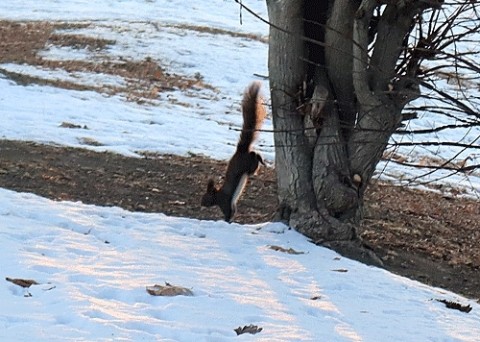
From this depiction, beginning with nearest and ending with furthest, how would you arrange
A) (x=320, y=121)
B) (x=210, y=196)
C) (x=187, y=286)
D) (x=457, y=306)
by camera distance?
(x=187, y=286), (x=457, y=306), (x=320, y=121), (x=210, y=196)

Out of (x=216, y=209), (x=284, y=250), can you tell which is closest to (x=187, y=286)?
(x=284, y=250)

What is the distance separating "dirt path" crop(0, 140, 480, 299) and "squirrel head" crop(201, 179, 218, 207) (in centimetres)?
16

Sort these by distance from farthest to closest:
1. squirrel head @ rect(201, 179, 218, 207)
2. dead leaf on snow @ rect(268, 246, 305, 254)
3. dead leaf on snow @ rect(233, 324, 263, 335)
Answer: squirrel head @ rect(201, 179, 218, 207) < dead leaf on snow @ rect(268, 246, 305, 254) < dead leaf on snow @ rect(233, 324, 263, 335)

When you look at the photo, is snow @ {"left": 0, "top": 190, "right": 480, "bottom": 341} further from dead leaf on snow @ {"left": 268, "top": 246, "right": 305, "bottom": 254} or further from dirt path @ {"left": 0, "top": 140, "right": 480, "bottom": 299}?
dirt path @ {"left": 0, "top": 140, "right": 480, "bottom": 299}

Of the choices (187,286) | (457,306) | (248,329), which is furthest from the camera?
(457,306)

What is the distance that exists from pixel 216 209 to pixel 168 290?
3.79 m

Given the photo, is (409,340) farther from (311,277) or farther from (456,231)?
(456,231)

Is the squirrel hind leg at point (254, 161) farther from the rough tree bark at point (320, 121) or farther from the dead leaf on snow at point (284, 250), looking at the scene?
the dead leaf on snow at point (284, 250)

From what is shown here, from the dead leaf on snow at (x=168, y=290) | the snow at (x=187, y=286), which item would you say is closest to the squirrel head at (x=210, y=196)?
the snow at (x=187, y=286)

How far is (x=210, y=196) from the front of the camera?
28.8ft

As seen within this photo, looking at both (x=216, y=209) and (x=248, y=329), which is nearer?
(x=248, y=329)

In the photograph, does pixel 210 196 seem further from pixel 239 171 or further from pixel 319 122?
pixel 319 122

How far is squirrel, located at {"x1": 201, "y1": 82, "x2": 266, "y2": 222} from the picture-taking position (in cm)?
842

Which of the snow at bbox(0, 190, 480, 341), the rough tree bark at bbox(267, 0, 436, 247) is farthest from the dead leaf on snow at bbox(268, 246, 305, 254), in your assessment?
the rough tree bark at bbox(267, 0, 436, 247)
